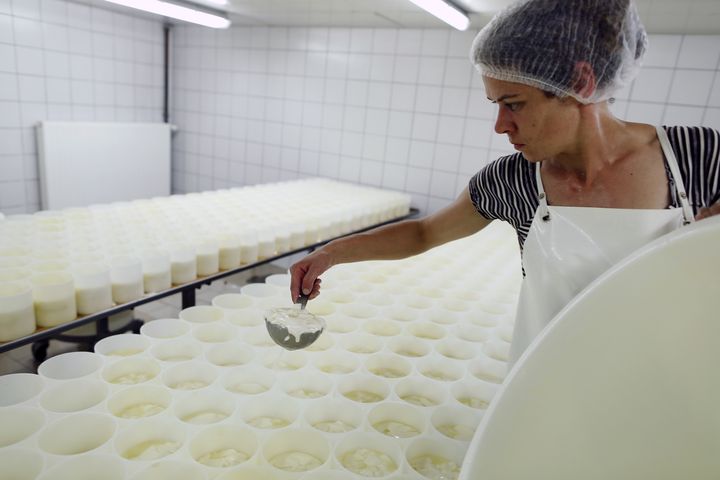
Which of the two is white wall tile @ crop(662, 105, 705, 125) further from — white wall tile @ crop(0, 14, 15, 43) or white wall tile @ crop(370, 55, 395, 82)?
white wall tile @ crop(0, 14, 15, 43)

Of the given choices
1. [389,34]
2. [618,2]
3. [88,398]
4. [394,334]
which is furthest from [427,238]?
[389,34]

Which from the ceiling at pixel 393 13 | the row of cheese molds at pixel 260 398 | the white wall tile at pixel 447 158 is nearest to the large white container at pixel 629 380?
the row of cheese molds at pixel 260 398

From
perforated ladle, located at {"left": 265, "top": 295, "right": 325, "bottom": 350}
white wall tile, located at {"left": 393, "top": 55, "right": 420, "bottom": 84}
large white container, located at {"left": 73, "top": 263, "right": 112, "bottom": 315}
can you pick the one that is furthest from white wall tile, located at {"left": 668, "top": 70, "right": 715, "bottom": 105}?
large white container, located at {"left": 73, "top": 263, "right": 112, "bottom": 315}

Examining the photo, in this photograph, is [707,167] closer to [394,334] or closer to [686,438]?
[686,438]

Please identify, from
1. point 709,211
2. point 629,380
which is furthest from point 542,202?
point 629,380

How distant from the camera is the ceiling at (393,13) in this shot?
7.84 feet

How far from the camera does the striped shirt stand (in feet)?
3.26

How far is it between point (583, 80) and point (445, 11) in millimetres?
2009

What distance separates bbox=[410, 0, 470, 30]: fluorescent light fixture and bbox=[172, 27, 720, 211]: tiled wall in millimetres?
563

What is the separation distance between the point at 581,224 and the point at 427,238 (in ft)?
1.49

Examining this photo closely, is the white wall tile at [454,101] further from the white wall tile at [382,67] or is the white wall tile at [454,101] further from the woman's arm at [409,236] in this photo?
the woman's arm at [409,236]

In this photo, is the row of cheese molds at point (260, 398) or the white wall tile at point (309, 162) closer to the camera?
the row of cheese molds at point (260, 398)

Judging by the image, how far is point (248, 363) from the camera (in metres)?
1.26

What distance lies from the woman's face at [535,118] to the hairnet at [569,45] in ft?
0.07
